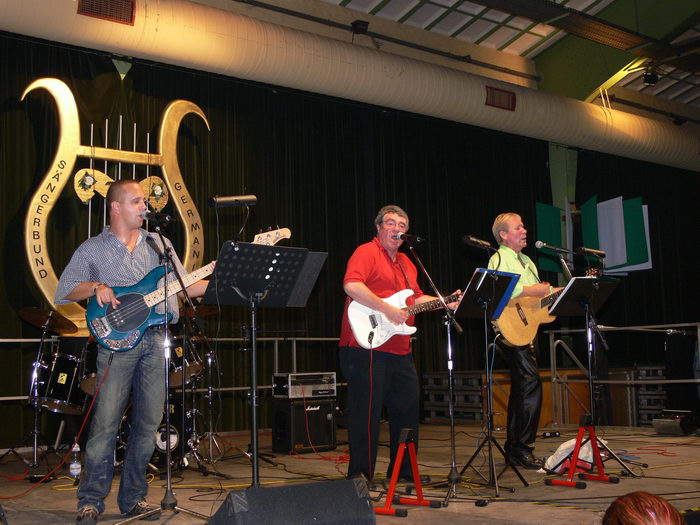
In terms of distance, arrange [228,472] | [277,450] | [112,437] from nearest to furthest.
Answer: [112,437], [228,472], [277,450]

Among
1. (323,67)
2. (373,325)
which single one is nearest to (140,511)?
(373,325)

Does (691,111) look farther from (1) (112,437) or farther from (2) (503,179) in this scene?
(1) (112,437)

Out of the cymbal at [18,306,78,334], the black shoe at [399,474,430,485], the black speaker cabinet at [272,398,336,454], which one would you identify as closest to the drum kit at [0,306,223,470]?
the cymbal at [18,306,78,334]

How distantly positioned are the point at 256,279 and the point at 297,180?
21.1 feet

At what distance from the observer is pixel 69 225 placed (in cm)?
820

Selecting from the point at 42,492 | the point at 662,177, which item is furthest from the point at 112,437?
the point at 662,177

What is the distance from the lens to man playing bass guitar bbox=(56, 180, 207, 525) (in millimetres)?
3949

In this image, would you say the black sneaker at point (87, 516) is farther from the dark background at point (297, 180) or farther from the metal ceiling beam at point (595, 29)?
the metal ceiling beam at point (595, 29)

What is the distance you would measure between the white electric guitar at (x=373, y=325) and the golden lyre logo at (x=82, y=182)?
3.84m

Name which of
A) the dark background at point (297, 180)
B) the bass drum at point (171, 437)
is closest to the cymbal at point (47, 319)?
the bass drum at point (171, 437)

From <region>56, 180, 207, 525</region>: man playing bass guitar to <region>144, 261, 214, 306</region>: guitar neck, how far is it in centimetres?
7

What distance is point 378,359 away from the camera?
483cm

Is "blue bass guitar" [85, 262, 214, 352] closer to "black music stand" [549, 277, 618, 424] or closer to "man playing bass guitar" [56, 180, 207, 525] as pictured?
"man playing bass guitar" [56, 180, 207, 525]

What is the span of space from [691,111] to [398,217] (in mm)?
12504
